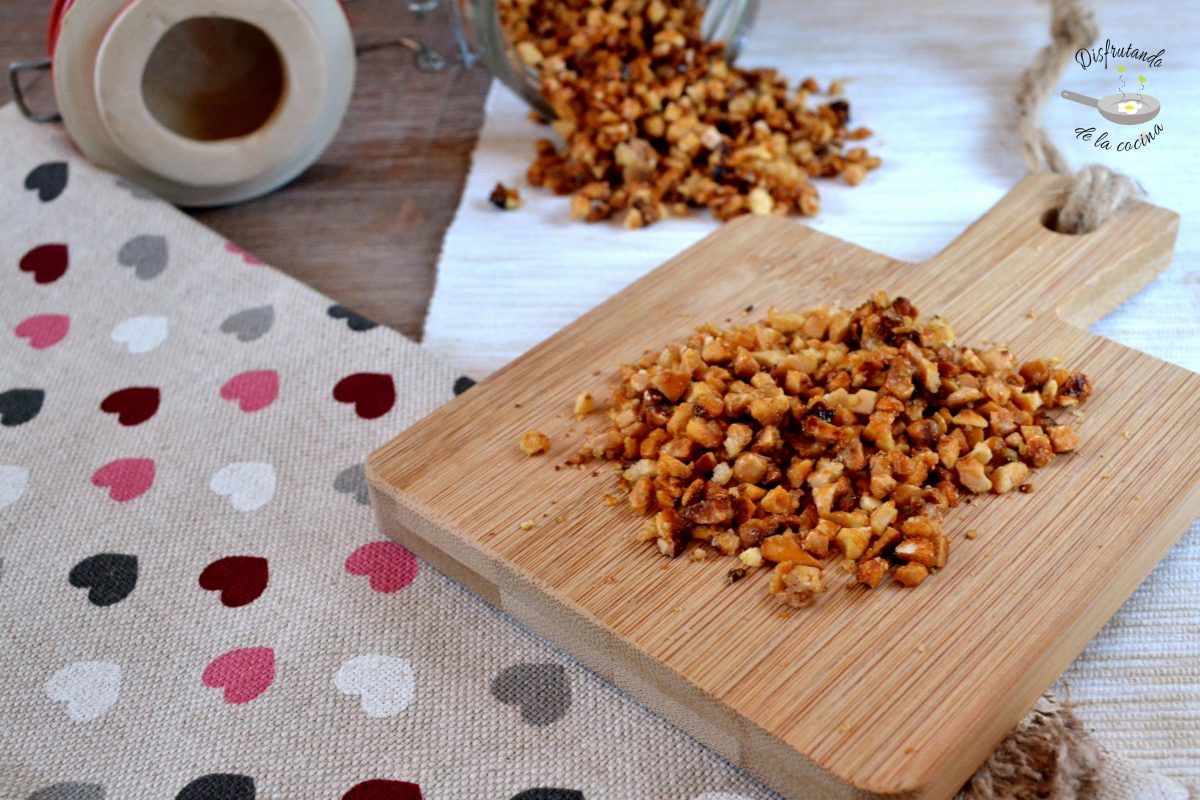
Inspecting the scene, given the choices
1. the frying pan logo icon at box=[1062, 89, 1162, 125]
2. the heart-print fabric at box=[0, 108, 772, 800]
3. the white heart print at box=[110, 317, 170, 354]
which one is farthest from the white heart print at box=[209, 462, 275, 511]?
the frying pan logo icon at box=[1062, 89, 1162, 125]

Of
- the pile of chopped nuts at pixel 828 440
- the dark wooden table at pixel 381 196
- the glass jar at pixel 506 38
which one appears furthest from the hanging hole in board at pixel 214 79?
the pile of chopped nuts at pixel 828 440

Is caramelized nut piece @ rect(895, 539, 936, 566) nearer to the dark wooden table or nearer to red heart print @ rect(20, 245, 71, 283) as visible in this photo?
the dark wooden table

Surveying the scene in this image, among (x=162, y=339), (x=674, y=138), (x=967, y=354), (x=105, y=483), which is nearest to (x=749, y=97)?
(x=674, y=138)

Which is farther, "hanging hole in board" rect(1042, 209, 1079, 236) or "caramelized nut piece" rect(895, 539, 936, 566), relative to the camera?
"hanging hole in board" rect(1042, 209, 1079, 236)

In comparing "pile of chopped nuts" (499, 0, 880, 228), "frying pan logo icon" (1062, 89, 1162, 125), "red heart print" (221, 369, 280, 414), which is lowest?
"red heart print" (221, 369, 280, 414)

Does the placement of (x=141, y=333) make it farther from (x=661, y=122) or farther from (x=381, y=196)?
(x=661, y=122)

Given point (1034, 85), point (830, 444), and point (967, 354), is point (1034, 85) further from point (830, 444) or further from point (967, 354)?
point (830, 444)

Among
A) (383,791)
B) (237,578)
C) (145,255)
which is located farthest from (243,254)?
(383,791)
